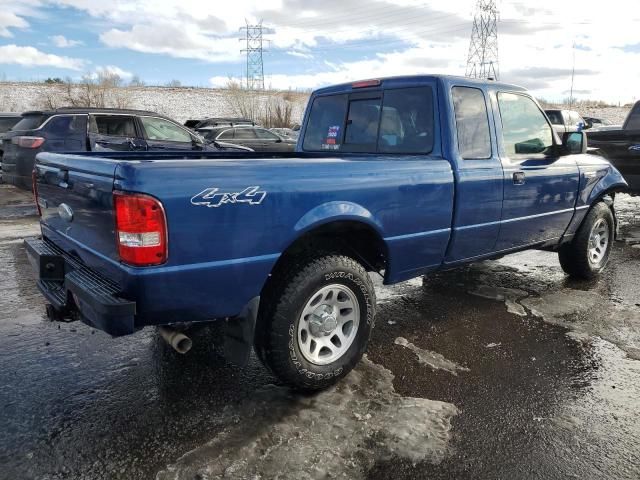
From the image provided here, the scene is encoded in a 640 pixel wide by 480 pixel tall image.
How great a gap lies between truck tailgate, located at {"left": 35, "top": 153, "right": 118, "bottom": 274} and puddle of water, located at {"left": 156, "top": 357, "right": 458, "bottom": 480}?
1128mm

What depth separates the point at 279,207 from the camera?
9.23 feet

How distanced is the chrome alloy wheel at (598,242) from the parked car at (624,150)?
9.35 ft

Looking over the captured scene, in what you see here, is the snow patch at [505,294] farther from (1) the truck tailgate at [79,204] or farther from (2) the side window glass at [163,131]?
(2) the side window glass at [163,131]

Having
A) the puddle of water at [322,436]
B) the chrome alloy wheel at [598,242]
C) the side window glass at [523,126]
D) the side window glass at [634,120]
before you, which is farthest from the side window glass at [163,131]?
the side window glass at [634,120]

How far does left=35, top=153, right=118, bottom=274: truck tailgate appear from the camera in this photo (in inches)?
103

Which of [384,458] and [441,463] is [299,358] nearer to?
[384,458]

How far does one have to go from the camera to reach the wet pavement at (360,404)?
2531 mm

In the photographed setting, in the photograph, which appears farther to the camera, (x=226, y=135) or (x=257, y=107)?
(x=257, y=107)

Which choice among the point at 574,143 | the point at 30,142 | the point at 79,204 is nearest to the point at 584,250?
the point at 574,143

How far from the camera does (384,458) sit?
101 inches

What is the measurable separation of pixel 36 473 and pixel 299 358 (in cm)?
142

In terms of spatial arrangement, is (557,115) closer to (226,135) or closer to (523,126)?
(226,135)

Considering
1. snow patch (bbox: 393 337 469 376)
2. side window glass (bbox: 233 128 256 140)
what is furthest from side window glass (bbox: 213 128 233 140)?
snow patch (bbox: 393 337 469 376)

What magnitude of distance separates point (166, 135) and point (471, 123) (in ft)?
24.2
